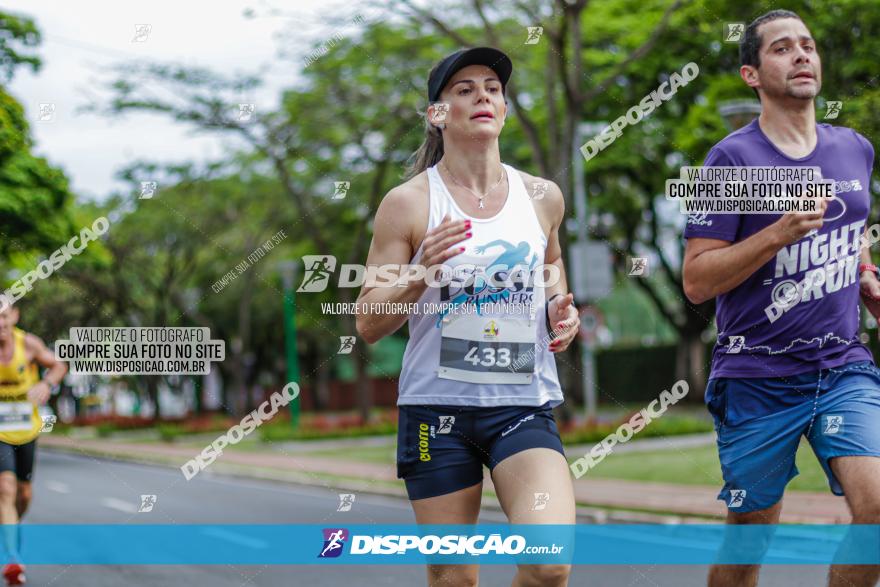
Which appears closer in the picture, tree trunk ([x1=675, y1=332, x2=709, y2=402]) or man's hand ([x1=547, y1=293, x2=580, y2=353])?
man's hand ([x1=547, y1=293, x2=580, y2=353])

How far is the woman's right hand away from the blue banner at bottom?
84 cm

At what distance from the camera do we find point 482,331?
388 centimetres

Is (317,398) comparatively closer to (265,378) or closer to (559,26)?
(265,378)

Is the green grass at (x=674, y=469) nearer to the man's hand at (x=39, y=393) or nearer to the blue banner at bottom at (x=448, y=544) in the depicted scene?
the blue banner at bottom at (x=448, y=544)

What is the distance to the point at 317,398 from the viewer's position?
195 ft

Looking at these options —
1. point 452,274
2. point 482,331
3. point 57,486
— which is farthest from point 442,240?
point 57,486

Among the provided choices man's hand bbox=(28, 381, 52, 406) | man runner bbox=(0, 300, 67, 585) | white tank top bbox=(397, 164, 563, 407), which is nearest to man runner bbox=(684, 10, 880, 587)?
white tank top bbox=(397, 164, 563, 407)

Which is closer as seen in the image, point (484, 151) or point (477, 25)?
point (484, 151)

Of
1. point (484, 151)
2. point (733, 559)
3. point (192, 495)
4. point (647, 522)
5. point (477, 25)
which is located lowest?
point (192, 495)

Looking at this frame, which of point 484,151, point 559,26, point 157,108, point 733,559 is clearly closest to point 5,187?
point 484,151

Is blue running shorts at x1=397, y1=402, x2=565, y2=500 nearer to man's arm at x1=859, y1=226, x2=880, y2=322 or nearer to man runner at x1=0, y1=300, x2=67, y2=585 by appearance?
man's arm at x1=859, y1=226, x2=880, y2=322

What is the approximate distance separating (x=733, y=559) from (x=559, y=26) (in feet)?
42.4

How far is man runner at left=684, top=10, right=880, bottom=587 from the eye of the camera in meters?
3.93

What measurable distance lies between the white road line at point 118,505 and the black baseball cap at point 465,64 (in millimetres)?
10205
